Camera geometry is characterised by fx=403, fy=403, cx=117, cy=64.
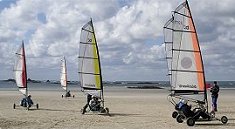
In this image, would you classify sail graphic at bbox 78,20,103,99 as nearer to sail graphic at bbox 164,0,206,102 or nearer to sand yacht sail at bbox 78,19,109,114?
sand yacht sail at bbox 78,19,109,114

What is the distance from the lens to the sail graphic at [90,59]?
20656 mm

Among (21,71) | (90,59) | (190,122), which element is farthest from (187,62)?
(21,71)

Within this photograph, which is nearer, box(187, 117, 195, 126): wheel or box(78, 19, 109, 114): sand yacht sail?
box(187, 117, 195, 126): wheel

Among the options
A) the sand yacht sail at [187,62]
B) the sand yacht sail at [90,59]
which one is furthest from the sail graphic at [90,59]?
the sand yacht sail at [187,62]

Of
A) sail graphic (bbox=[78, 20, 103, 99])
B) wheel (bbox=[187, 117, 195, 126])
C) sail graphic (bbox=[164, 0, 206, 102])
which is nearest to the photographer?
wheel (bbox=[187, 117, 195, 126])

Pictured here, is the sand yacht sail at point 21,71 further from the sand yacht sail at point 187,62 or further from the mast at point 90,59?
the sand yacht sail at point 187,62

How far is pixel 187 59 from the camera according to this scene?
1605 centimetres

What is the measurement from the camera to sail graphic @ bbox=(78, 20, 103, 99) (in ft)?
67.8

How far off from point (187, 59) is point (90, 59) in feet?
20.5

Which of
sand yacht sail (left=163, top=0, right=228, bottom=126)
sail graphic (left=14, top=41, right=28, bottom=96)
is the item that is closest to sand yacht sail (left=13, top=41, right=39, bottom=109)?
sail graphic (left=14, top=41, right=28, bottom=96)

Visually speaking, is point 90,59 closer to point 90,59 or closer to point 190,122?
point 90,59

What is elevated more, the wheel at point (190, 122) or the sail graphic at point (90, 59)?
the sail graphic at point (90, 59)

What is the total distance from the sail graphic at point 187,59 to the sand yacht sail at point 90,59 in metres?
5.65

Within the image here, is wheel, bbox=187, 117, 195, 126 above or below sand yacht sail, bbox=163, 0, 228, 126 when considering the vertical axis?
below
